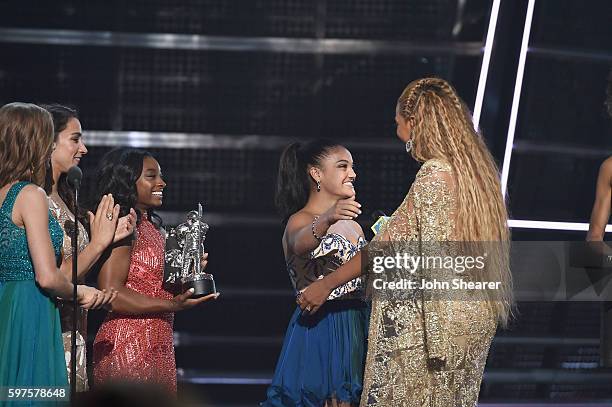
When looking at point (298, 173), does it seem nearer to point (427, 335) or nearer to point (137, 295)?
point (137, 295)

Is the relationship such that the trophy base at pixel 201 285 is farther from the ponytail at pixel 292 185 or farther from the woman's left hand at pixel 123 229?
the ponytail at pixel 292 185

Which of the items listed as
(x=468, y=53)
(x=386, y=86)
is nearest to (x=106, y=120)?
(x=386, y=86)

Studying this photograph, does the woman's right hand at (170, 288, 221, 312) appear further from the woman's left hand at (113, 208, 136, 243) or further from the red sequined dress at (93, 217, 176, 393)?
the woman's left hand at (113, 208, 136, 243)

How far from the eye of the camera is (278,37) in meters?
5.62

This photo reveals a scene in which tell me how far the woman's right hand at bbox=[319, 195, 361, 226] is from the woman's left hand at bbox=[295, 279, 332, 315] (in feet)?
0.75

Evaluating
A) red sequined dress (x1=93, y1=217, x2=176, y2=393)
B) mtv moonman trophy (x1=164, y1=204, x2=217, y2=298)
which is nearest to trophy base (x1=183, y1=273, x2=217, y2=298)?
A: mtv moonman trophy (x1=164, y1=204, x2=217, y2=298)

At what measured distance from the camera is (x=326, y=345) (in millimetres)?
4051

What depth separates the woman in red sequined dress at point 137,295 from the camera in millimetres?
3988

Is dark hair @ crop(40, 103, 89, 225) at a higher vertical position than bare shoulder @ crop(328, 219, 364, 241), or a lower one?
→ higher

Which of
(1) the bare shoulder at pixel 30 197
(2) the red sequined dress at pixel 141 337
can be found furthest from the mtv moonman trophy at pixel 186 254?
(1) the bare shoulder at pixel 30 197

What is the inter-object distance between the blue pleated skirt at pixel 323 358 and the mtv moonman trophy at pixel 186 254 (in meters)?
0.38

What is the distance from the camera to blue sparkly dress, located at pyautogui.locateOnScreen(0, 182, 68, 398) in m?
3.39

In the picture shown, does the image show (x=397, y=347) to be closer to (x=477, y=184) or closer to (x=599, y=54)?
(x=477, y=184)

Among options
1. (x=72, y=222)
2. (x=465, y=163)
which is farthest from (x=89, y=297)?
(x=465, y=163)
